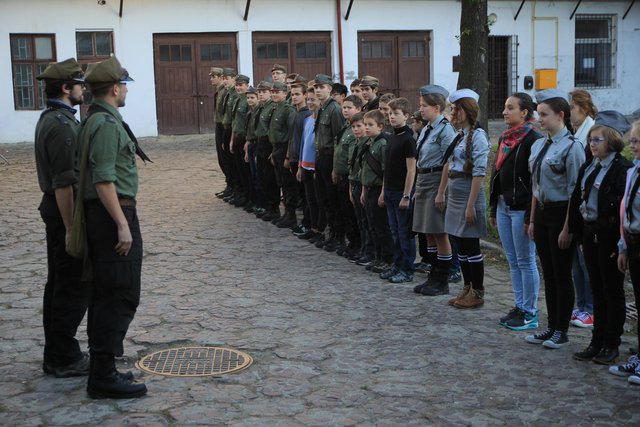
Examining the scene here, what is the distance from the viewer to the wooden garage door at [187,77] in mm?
23188

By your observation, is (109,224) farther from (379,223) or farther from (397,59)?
(397,59)

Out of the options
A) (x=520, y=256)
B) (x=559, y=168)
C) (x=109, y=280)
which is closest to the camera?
(x=109, y=280)

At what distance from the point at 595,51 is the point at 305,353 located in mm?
24054

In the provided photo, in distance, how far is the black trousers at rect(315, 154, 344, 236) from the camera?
10008 millimetres

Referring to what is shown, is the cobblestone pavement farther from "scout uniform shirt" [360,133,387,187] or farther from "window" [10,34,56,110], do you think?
"window" [10,34,56,110]

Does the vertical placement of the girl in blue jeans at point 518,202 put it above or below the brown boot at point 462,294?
above

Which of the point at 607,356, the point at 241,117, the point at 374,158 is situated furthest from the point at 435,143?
the point at 241,117

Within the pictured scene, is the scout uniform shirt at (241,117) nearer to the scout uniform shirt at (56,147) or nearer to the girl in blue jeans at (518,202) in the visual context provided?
the girl in blue jeans at (518,202)

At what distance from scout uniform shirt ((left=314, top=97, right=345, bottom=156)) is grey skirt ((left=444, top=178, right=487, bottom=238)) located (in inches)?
104

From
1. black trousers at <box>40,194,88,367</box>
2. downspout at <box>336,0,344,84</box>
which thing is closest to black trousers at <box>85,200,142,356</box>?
black trousers at <box>40,194,88,367</box>

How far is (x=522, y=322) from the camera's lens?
691 centimetres

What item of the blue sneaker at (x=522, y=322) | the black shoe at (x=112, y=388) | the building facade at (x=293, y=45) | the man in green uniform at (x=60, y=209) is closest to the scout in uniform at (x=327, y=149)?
the blue sneaker at (x=522, y=322)

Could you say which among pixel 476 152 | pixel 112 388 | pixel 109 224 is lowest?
pixel 112 388

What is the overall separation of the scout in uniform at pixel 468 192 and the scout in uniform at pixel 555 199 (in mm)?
789
